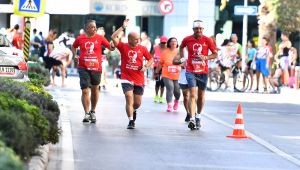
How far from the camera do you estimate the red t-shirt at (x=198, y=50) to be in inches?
669

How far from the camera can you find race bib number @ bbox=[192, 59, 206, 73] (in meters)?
17.0

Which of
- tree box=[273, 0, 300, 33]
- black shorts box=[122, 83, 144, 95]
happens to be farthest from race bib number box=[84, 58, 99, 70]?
tree box=[273, 0, 300, 33]

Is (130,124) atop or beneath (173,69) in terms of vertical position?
beneath

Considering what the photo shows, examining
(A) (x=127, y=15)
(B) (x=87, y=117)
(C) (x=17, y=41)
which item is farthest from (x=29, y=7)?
(A) (x=127, y=15)

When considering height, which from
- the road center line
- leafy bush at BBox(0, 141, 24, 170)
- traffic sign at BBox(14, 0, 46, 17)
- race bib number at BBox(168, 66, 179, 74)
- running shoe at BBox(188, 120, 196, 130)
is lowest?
the road center line

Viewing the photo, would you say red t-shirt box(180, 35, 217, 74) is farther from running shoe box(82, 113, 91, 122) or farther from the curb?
the curb

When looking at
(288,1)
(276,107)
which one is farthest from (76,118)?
(288,1)

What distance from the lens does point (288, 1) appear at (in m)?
44.1

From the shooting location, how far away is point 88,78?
1764cm

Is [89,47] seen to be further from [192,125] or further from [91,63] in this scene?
[192,125]

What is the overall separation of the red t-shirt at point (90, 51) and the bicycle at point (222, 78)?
15.4m

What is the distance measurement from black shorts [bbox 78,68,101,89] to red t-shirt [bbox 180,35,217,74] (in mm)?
1714

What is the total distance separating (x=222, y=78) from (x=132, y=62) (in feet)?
53.2

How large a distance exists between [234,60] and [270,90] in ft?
6.98
